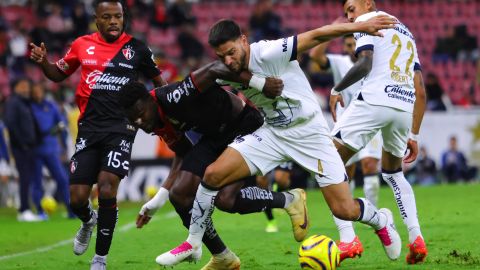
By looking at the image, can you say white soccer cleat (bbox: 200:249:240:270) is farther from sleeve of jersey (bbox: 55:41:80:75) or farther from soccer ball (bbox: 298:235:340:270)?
sleeve of jersey (bbox: 55:41:80:75)

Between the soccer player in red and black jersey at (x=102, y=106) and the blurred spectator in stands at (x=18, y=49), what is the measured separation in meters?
15.1

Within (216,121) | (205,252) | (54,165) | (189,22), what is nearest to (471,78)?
(189,22)

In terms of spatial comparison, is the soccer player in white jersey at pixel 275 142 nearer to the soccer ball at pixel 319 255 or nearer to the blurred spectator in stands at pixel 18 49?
the soccer ball at pixel 319 255

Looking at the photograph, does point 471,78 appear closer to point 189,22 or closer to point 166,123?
point 189,22

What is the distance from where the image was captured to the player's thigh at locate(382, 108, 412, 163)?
871cm

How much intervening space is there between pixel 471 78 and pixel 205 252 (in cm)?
1681

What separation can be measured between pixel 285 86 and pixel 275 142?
538 mm

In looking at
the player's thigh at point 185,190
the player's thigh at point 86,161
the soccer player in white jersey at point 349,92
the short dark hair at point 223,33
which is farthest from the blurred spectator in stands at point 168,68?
the short dark hair at point 223,33

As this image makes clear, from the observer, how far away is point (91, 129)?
8.91 m

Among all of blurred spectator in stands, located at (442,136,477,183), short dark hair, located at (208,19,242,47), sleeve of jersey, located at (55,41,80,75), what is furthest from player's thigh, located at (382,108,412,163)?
blurred spectator in stands, located at (442,136,477,183)

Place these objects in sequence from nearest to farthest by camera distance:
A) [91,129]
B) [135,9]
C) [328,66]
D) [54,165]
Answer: [91,129] < [328,66] < [54,165] < [135,9]

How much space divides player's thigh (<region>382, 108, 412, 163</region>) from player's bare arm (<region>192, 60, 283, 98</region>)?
147cm

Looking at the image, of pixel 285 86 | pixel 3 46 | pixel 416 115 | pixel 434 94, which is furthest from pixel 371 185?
pixel 3 46

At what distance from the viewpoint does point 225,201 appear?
8.23 m
